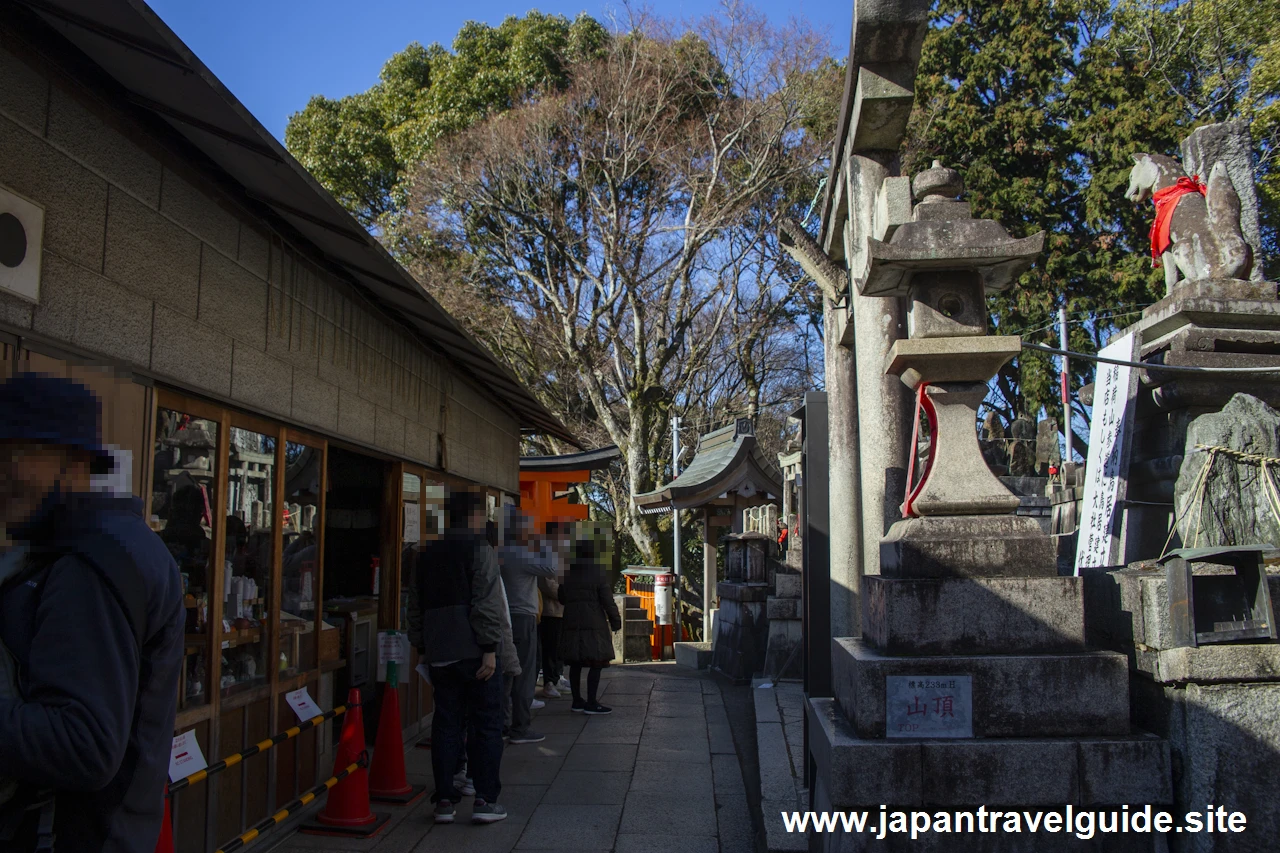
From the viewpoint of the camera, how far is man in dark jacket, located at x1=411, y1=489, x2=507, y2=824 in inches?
224

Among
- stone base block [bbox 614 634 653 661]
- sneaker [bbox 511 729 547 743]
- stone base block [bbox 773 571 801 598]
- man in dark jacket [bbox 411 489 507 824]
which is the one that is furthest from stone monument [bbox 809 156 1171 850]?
stone base block [bbox 614 634 653 661]

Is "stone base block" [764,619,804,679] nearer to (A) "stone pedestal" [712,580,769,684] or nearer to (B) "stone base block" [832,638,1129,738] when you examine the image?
(A) "stone pedestal" [712,580,769,684]

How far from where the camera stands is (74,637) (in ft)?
5.86

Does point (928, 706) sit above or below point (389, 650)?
above

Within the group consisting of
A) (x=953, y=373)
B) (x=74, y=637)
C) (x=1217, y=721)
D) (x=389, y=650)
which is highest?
(x=953, y=373)

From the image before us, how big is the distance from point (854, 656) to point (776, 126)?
63.7ft

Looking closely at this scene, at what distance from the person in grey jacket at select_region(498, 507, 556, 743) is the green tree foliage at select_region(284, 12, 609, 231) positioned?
17445 mm

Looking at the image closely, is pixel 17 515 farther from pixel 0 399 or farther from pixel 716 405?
pixel 716 405

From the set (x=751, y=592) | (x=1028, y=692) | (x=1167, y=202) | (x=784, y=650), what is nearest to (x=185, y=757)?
(x=1028, y=692)

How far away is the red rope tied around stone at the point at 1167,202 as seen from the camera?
7000mm

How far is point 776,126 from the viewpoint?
70.1 feet

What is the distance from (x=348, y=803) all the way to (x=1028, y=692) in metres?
4.16

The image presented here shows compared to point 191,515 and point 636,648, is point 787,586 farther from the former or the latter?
point 191,515

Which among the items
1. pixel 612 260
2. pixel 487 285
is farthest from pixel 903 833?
pixel 487 285
